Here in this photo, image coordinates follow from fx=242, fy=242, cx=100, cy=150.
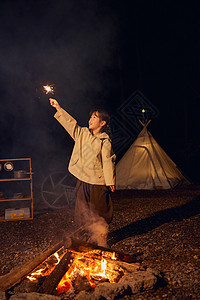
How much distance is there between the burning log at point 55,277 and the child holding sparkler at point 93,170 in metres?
0.50

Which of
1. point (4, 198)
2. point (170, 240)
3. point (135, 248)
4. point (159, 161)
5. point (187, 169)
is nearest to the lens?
point (135, 248)

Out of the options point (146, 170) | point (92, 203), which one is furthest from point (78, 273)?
point (146, 170)

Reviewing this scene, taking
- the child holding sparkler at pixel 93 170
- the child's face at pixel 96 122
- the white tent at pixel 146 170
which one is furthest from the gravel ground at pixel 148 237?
the white tent at pixel 146 170

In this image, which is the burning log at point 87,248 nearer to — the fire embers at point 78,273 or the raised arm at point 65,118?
the fire embers at point 78,273

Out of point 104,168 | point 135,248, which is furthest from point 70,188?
point 104,168

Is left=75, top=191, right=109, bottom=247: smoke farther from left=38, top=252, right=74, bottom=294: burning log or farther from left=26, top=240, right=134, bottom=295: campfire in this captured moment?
left=38, top=252, right=74, bottom=294: burning log

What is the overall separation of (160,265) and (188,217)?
7.31 ft

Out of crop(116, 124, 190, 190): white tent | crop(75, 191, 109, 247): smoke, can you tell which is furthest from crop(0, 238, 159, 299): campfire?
crop(116, 124, 190, 190): white tent

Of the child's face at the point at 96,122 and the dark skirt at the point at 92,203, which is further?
the child's face at the point at 96,122

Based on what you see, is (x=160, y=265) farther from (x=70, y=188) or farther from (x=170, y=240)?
(x=70, y=188)

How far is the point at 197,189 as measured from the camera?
7.62 metres

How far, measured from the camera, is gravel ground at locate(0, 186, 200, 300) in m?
2.18

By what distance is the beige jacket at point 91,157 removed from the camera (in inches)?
100.0

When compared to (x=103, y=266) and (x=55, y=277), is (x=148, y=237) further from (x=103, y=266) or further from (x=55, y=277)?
(x=55, y=277)
